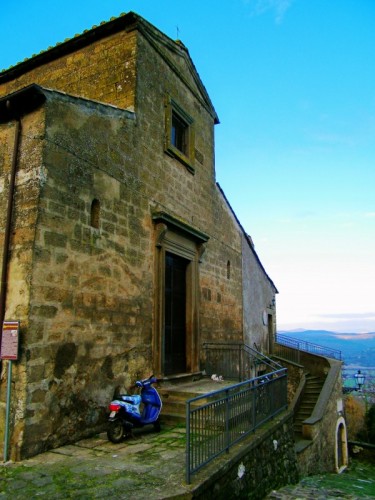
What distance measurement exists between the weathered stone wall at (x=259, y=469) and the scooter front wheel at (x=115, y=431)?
65.8 inches

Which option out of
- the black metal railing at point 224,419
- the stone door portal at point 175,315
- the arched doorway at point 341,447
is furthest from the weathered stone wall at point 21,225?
the arched doorway at point 341,447

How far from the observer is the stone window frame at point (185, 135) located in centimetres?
949

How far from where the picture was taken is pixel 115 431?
597 centimetres

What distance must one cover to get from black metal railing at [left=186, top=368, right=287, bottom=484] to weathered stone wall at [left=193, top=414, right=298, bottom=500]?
18cm

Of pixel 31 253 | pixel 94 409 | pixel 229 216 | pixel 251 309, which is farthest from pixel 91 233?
pixel 251 309

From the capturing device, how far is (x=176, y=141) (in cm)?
1052

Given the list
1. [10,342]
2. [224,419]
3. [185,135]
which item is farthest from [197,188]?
[10,342]

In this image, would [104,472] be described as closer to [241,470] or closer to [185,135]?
[241,470]

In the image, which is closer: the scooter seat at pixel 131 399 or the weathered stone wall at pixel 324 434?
the scooter seat at pixel 131 399

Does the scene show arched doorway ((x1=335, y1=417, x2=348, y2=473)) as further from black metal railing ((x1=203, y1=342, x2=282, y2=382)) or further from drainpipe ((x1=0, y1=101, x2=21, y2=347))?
drainpipe ((x1=0, y1=101, x2=21, y2=347))

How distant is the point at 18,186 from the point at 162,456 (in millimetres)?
4122

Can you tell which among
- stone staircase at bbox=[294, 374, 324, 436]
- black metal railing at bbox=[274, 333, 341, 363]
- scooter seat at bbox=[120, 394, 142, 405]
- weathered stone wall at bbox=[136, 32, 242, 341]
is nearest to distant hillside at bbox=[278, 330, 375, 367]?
black metal railing at bbox=[274, 333, 341, 363]

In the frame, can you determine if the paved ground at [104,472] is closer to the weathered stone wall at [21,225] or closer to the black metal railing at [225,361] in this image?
the weathered stone wall at [21,225]

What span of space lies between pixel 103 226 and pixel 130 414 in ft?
9.72
